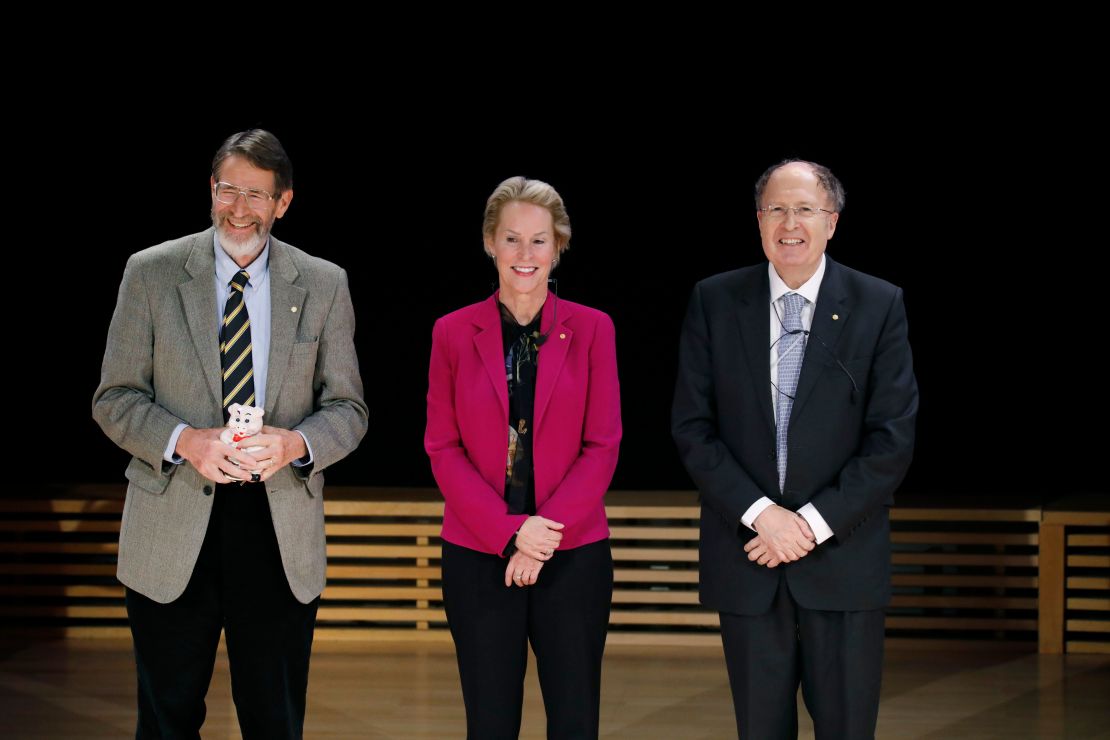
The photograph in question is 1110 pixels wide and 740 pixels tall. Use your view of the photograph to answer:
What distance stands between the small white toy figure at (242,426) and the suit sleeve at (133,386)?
14 cm

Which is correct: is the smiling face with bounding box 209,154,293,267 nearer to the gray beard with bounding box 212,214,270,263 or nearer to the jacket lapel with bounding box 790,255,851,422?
the gray beard with bounding box 212,214,270,263

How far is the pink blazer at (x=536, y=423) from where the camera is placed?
9.44ft

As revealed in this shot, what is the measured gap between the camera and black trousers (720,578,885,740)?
9.30 ft

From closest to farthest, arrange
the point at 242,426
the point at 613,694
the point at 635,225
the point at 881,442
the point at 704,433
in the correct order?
the point at 242,426
the point at 881,442
the point at 704,433
the point at 613,694
the point at 635,225

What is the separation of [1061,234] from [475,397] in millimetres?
3688

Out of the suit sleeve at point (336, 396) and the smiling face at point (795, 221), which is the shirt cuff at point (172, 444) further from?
the smiling face at point (795, 221)

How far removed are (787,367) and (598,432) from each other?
45cm

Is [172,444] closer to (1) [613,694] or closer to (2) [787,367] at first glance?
(2) [787,367]

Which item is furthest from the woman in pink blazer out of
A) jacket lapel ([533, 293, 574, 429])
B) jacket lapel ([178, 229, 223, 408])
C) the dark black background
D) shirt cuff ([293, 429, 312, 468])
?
the dark black background

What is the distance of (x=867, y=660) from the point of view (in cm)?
284

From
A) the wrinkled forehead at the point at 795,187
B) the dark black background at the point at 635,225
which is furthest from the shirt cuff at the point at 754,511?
the dark black background at the point at 635,225

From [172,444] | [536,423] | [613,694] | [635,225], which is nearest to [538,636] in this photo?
[536,423]

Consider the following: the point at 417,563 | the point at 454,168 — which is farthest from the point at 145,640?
the point at 454,168

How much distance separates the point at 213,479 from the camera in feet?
9.11
